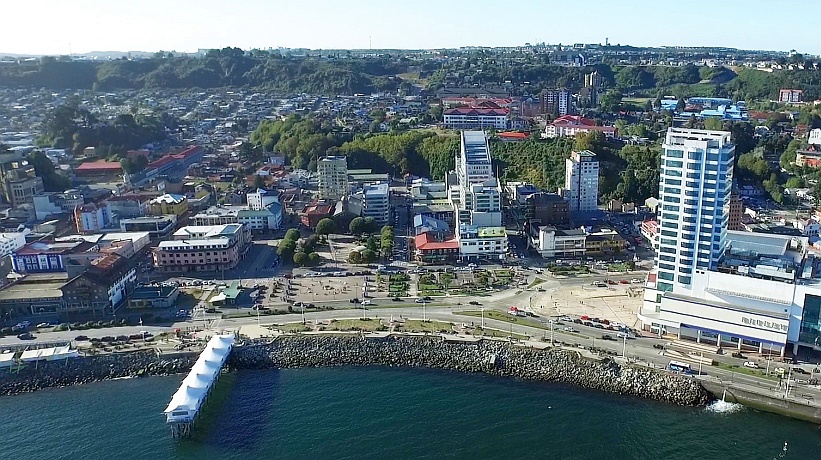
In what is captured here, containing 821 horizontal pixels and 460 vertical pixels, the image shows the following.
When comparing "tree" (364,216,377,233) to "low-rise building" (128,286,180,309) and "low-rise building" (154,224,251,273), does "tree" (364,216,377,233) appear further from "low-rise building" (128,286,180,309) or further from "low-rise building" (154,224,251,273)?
"low-rise building" (128,286,180,309)

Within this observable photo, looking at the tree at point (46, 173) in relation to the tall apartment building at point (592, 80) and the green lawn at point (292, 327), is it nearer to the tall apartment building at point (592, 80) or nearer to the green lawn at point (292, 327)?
the green lawn at point (292, 327)

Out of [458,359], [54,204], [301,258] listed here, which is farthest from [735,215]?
[54,204]

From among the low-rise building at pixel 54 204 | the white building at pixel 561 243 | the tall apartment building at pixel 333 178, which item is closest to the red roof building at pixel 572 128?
the tall apartment building at pixel 333 178

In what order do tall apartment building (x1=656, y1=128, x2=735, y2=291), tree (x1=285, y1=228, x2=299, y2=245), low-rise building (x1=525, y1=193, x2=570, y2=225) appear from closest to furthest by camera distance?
1. tall apartment building (x1=656, y1=128, x2=735, y2=291)
2. tree (x1=285, y1=228, x2=299, y2=245)
3. low-rise building (x1=525, y1=193, x2=570, y2=225)

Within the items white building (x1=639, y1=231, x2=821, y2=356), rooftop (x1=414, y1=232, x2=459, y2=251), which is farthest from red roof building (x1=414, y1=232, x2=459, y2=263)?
white building (x1=639, y1=231, x2=821, y2=356)

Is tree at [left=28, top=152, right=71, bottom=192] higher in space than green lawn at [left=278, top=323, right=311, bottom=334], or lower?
higher

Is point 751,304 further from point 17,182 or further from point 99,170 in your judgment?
point 99,170
